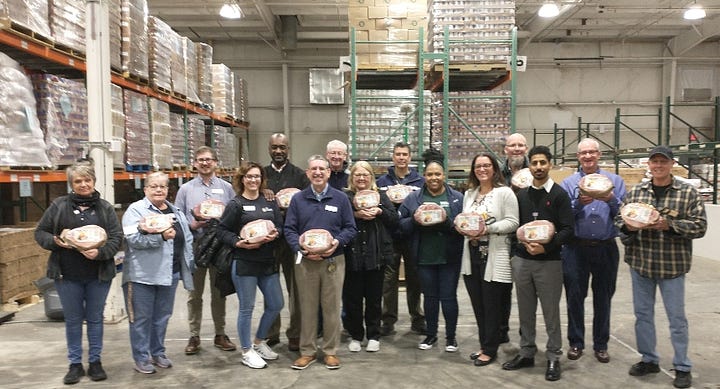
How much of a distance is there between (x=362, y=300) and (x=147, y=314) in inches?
73.3

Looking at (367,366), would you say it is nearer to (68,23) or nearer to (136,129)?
(136,129)

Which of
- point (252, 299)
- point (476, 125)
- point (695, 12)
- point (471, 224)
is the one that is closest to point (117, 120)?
point (252, 299)

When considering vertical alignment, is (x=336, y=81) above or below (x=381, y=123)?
above

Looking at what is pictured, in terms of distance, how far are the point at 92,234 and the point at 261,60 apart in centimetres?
1416

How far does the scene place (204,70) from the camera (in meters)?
10.8

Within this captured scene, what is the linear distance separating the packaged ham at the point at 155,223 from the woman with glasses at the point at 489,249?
247 centimetres

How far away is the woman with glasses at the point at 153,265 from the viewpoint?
398 centimetres

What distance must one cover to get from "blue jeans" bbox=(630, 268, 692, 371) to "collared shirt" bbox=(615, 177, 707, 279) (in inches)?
3.7

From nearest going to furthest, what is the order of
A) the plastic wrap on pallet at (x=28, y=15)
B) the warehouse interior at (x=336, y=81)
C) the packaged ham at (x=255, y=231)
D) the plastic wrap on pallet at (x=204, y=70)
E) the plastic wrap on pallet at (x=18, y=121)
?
the packaged ham at (x=255, y=231)
the plastic wrap on pallet at (x=28, y=15)
the plastic wrap on pallet at (x=18, y=121)
the warehouse interior at (x=336, y=81)
the plastic wrap on pallet at (x=204, y=70)

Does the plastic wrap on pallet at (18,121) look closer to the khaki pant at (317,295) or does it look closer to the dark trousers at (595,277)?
the khaki pant at (317,295)

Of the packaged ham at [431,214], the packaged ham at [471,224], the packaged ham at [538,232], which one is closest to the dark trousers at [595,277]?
the packaged ham at [538,232]

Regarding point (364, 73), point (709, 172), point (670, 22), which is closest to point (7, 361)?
point (364, 73)

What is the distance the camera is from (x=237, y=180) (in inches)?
168

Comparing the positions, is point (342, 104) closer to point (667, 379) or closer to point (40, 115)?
point (40, 115)
